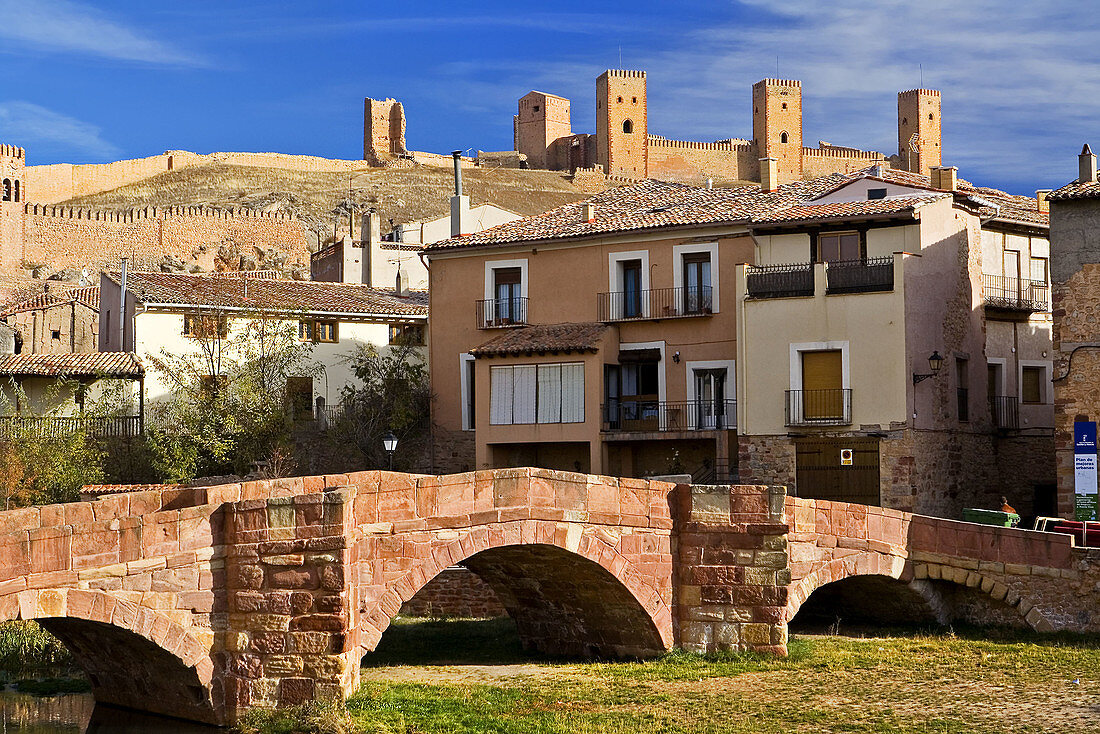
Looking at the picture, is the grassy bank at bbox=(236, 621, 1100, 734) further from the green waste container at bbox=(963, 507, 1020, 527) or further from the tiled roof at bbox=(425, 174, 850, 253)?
the tiled roof at bbox=(425, 174, 850, 253)

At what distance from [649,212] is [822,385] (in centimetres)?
723

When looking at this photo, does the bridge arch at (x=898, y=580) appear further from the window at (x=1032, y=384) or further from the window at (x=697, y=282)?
the window at (x=1032, y=384)

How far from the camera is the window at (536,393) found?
33.9 metres

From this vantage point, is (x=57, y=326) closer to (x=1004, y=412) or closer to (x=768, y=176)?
(x=768, y=176)

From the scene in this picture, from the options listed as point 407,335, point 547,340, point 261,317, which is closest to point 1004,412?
point 547,340

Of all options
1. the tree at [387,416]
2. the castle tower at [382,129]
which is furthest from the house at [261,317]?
the castle tower at [382,129]

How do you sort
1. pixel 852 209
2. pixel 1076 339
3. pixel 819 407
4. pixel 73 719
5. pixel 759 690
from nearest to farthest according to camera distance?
pixel 759 690, pixel 73 719, pixel 1076 339, pixel 819 407, pixel 852 209

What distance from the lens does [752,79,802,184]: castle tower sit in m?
90.6

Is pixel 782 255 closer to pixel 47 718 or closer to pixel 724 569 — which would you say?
pixel 724 569

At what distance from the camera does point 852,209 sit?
31719mm

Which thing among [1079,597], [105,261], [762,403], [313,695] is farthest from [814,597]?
[105,261]

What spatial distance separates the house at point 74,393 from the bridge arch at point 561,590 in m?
16.9

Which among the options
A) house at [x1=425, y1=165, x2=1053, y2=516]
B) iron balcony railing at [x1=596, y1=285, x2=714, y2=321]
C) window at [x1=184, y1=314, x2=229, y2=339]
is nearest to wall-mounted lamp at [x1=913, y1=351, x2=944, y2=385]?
house at [x1=425, y1=165, x2=1053, y2=516]

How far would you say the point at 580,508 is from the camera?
19750 mm
